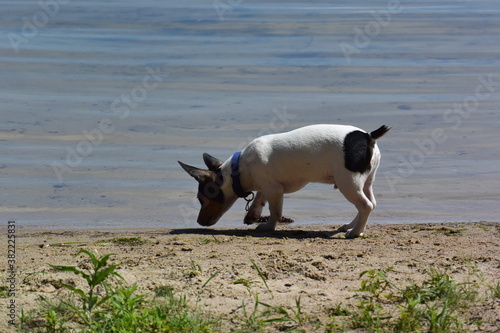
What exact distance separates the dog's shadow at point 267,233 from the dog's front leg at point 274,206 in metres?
0.08

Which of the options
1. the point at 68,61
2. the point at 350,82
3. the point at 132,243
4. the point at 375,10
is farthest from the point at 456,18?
the point at 132,243

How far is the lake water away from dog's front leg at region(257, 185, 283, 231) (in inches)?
39.2

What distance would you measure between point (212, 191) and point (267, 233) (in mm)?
742

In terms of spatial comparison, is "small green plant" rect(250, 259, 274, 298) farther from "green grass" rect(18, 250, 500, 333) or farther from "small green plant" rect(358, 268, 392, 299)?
"small green plant" rect(358, 268, 392, 299)

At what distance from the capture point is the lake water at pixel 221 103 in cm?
1062

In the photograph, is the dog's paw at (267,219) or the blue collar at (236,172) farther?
the dog's paw at (267,219)

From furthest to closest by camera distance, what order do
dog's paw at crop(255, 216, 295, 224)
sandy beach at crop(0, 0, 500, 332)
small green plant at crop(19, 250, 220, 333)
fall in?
1. dog's paw at crop(255, 216, 295, 224)
2. sandy beach at crop(0, 0, 500, 332)
3. small green plant at crop(19, 250, 220, 333)

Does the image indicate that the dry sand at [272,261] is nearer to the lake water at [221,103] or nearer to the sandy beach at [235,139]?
the sandy beach at [235,139]

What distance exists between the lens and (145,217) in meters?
10.0

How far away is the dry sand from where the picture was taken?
594 centimetres

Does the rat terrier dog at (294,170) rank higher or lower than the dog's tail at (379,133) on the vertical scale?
lower

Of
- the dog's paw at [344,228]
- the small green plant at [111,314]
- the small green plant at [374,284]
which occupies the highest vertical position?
the dog's paw at [344,228]

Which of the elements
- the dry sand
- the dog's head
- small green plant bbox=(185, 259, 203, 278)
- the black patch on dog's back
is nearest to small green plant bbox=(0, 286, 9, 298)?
the dry sand

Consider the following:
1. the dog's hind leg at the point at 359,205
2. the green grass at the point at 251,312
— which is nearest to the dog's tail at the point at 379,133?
the dog's hind leg at the point at 359,205
